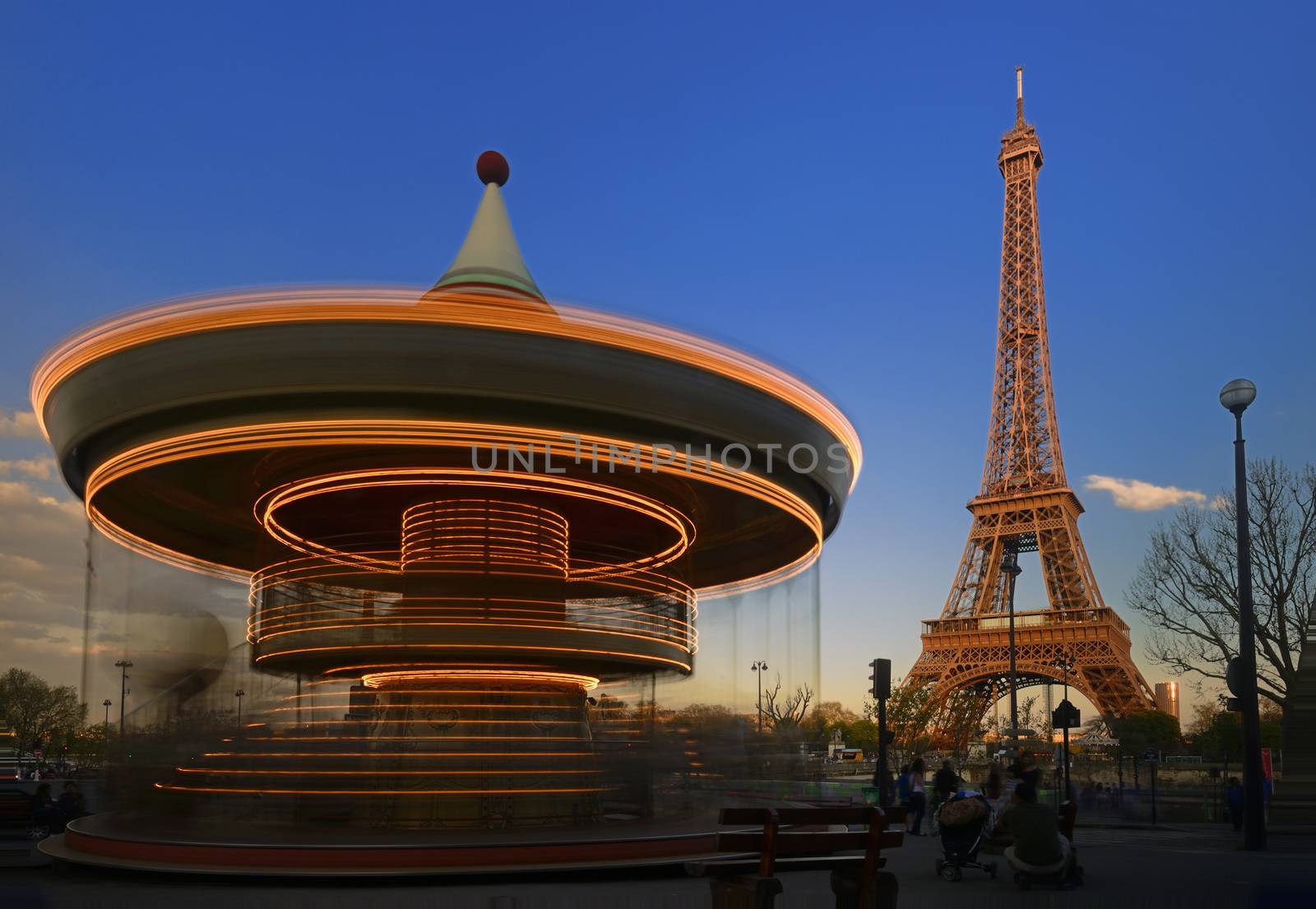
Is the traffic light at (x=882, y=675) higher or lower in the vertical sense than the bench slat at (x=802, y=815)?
higher

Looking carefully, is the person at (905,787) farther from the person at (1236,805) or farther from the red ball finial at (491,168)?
the red ball finial at (491,168)

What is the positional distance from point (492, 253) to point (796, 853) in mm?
11821

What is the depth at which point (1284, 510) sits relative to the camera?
A: 1283 inches

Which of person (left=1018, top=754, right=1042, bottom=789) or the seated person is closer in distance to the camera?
the seated person

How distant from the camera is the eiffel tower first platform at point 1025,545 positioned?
6588 cm

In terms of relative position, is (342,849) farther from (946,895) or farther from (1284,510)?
(1284,510)

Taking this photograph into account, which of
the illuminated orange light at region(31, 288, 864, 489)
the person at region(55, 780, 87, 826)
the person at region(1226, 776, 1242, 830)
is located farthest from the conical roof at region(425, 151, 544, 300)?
the person at region(1226, 776, 1242, 830)

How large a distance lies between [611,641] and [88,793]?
3369 cm

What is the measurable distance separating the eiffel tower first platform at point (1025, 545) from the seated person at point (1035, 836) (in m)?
56.6

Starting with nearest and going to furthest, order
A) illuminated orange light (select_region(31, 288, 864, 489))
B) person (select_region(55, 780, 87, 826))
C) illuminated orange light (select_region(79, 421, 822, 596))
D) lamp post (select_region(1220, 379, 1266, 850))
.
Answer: illuminated orange light (select_region(31, 288, 864, 489)) → illuminated orange light (select_region(79, 421, 822, 596)) → lamp post (select_region(1220, 379, 1266, 850)) → person (select_region(55, 780, 87, 826))

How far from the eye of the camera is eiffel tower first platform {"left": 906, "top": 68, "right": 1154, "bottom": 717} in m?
65.9

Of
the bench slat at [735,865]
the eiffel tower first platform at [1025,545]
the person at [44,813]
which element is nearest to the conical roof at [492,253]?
the bench slat at [735,865]

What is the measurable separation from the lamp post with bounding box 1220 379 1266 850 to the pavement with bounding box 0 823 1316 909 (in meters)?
1.82

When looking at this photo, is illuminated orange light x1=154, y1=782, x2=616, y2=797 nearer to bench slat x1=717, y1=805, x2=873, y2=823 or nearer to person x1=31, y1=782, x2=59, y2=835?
person x1=31, y1=782, x2=59, y2=835
